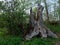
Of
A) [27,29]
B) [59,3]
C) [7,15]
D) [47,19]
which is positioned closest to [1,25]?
[7,15]

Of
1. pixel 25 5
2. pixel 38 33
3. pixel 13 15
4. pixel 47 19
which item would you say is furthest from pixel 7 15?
pixel 47 19

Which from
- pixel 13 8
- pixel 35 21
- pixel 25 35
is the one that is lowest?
pixel 25 35

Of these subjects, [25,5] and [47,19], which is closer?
[25,5]

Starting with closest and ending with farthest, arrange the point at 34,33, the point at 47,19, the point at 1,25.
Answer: the point at 34,33, the point at 1,25, the point at 47,19

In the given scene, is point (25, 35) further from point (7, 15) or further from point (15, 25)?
point (7, 15)

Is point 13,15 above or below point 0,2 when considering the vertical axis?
below

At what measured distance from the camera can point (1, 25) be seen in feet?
36.3

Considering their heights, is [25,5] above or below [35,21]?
above

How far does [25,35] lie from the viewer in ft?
34.8

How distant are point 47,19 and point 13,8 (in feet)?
15.6

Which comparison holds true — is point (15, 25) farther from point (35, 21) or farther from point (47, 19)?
point (47, 19)

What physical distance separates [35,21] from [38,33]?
2.34ft

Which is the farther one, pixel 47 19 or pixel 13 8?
pixel 47 19

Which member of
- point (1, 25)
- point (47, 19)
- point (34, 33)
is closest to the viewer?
point (34, 33)
